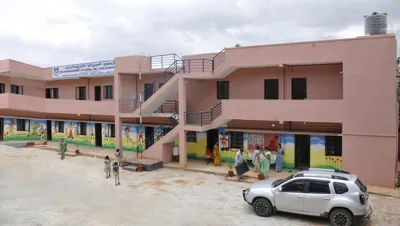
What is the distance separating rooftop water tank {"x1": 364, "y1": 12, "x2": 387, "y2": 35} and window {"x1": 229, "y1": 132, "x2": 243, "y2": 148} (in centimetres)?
858

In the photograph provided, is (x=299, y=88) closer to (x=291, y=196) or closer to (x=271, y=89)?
(x=271, y=89)

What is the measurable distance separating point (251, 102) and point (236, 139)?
3.56m

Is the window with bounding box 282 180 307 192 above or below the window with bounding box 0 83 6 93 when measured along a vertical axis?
below

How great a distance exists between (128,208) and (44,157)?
12929 mm

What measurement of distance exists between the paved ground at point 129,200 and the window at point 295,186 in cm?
105

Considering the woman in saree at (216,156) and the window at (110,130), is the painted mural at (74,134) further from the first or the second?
the woman in saree at (216,156)

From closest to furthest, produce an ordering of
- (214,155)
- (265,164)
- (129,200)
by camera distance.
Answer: (129,200) → (265,164) → (214,155)

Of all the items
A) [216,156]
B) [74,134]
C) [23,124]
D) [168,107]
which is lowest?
[216,156]

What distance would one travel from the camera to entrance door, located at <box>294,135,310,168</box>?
61.1 ft

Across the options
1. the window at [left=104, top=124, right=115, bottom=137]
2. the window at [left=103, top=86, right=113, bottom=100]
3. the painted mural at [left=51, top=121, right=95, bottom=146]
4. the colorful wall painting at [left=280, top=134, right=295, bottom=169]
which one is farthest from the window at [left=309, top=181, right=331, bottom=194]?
the painted mural at [left=51, top=121, right=95, bottom=146]

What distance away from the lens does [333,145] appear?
693 inches

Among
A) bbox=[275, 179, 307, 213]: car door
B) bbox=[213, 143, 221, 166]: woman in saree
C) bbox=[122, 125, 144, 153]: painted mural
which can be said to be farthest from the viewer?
bbox=[122, 125, 144, 153]: painted mural

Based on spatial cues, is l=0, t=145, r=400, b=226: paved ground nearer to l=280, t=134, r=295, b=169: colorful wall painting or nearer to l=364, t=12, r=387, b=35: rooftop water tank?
l=280, t=134, r=295, b=169: colorful wall painting

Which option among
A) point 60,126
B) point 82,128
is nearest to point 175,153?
point 82,128
